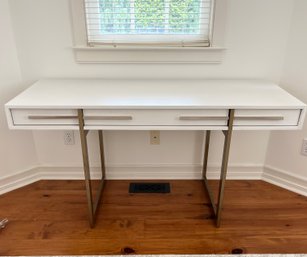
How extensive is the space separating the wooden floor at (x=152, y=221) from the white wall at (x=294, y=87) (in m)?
0.21

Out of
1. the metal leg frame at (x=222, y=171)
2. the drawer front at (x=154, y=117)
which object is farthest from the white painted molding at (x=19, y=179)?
the metal leg frame at (x=222, y=171)

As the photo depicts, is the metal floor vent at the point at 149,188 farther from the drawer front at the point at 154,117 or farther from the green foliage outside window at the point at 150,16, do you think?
the green foliage outside window at the point at 150,16

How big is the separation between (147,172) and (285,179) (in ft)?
3.39

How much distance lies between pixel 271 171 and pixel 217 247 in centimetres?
Result: 83

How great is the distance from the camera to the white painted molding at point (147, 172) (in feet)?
6.76

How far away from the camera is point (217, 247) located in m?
1.51

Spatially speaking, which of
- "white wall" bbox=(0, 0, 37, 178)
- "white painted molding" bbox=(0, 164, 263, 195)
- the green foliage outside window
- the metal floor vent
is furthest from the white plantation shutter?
the metal floor vent

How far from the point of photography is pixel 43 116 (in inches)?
51.8

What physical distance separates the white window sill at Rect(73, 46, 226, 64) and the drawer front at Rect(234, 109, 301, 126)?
0.56m

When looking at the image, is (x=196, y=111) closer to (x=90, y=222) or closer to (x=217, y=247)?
(x=217, y=247)

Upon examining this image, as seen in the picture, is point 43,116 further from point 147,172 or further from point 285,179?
point 285,179

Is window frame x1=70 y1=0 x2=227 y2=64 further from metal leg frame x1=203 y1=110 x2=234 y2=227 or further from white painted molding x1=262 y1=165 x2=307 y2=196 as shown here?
white painted molding x1=262 y1=165 x2=307 y2=196

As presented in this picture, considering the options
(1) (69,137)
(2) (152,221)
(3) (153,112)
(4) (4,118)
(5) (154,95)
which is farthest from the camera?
(1) (69,137)

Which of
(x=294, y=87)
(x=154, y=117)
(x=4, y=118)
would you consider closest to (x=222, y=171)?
(x=154, y=117)
